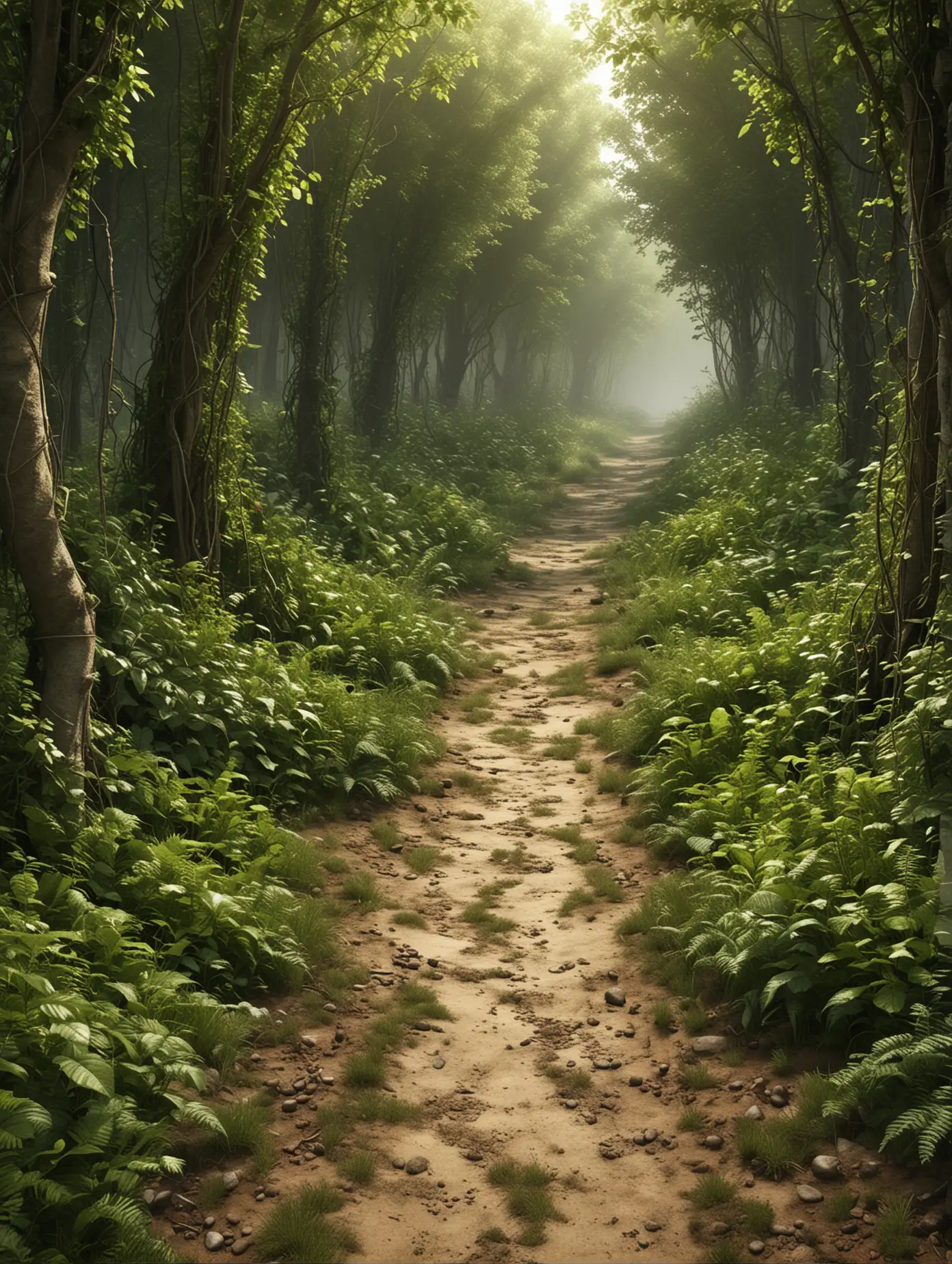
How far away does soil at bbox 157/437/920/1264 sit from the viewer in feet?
11.9

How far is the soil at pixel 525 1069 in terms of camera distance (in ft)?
11.9

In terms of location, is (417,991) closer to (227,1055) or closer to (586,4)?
(227,1055)

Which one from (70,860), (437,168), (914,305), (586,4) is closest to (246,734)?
(70,860)

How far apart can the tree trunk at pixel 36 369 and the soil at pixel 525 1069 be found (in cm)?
211

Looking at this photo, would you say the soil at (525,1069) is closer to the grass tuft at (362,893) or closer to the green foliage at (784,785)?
the grass tuft at (362,893)

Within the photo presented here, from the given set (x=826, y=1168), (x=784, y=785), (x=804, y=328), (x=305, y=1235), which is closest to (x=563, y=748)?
(x=784, y=785)

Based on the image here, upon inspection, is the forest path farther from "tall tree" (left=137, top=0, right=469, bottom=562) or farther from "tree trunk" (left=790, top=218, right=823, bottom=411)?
"tree trunk" (left=790, top=218, right=823, bottom=411)

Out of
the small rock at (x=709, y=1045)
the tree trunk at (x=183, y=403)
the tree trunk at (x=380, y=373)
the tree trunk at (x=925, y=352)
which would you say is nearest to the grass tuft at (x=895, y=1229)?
the small rock at (x=709, y=1045)

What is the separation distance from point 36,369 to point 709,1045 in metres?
4.39

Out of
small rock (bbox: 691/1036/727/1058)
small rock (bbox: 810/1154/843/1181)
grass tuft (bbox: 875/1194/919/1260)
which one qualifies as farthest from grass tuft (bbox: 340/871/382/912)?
grass tuft (bbox: 875/1194/919/1260)

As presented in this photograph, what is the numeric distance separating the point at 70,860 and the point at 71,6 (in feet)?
13.2

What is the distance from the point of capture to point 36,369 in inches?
205

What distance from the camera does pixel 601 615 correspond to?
11.8 metres

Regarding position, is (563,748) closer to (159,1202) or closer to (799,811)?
(799,811)
